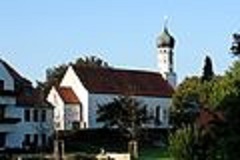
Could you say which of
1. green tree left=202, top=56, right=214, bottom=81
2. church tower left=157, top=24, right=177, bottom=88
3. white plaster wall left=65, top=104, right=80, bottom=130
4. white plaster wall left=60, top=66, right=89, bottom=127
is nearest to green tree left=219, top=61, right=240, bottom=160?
white plaster wall left=65, top=104, right=80, bottom=130

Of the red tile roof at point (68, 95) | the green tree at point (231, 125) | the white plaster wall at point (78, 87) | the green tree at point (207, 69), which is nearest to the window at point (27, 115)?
the red tile roof at point (68, 95)

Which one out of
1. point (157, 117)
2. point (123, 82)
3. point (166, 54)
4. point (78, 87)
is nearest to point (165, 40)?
point (166, 54)

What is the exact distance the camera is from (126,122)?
97.0 m

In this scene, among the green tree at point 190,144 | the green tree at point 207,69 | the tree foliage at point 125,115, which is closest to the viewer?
the green tree at point 190,144

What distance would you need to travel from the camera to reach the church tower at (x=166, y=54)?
122m

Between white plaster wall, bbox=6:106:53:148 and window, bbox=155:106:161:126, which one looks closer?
white plaster wall, bbox=6:106:53:148

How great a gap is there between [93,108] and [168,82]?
53.9 feet

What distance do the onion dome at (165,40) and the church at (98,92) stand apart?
19.1 feet

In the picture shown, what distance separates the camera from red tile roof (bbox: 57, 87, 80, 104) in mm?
103875

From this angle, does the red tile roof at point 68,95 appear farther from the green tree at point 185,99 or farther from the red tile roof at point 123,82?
the green tree at point 185,99

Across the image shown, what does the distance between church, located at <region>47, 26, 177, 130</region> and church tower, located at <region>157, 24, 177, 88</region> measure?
9.04 ft

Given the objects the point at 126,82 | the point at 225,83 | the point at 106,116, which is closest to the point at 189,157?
the point at 225,83

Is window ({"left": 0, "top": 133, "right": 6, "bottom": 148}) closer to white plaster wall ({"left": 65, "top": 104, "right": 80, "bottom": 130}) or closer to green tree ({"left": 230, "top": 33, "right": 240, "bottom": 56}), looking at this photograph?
white plaster wall ({"left": 65, "top": 104, "right": 80, "bottom": 130})

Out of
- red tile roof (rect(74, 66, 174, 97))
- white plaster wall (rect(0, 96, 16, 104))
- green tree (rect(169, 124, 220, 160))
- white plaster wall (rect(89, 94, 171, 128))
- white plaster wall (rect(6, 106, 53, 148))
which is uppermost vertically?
red tile roof (rect(74, 66, 174, 97))
